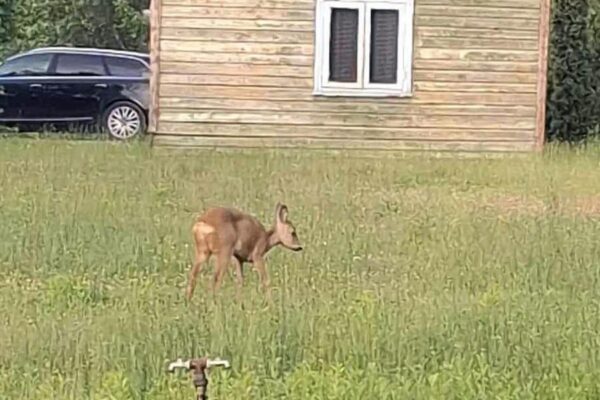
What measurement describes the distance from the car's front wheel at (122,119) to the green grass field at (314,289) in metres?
7.50

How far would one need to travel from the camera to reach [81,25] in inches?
1673

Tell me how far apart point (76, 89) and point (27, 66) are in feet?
3.56

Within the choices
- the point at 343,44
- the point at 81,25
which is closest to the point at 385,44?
the point at 343,44

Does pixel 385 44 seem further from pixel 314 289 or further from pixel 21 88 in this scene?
pixel 314 289

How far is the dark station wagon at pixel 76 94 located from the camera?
2439cm

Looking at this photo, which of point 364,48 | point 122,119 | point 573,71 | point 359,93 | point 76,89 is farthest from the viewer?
point 122,119

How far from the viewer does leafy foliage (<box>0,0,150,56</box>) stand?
42094mm

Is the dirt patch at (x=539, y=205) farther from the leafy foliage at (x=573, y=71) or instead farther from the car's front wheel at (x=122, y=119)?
the car's front wheel at (x=122, y=119)

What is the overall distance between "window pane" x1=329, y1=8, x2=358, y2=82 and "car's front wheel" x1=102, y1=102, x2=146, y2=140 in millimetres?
5220

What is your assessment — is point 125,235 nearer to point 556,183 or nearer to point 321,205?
point 321,205

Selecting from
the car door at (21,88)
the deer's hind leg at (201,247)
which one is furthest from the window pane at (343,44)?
the deer's hind leg at (201,247)

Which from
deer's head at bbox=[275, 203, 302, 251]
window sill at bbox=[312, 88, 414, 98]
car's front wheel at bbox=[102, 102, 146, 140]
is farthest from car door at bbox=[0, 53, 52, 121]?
deer's head at bbox=[275, 203, 302, 251]

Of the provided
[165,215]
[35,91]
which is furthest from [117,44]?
[165,215]

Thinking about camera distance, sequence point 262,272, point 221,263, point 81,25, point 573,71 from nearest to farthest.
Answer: point 221,263 → point 262,272 → point 573,71 → point 81,25
